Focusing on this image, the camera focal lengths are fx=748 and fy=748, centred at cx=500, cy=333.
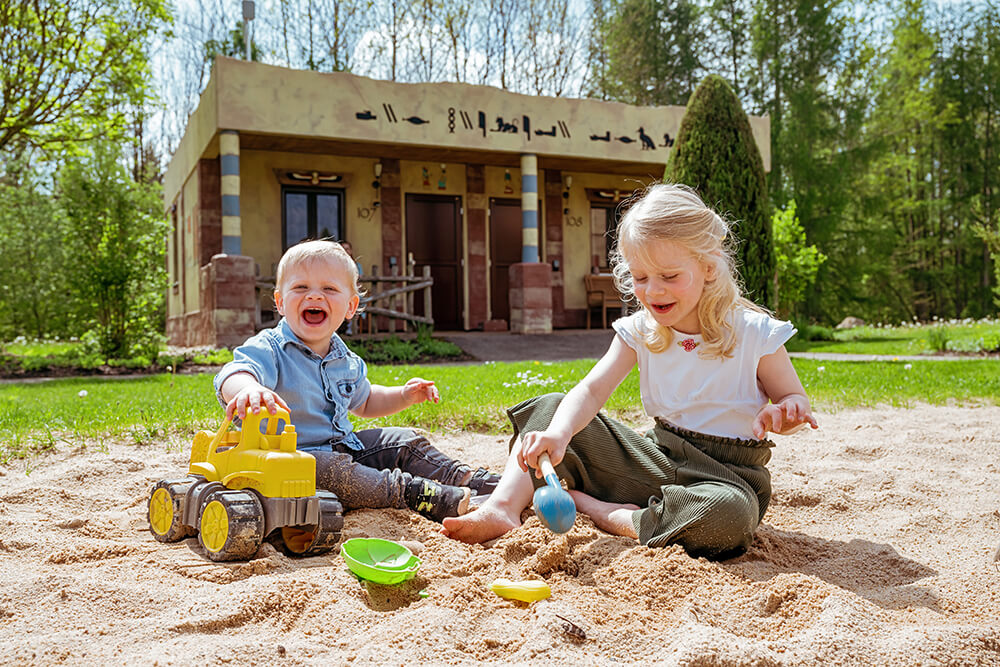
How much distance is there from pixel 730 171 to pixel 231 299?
6964 mm

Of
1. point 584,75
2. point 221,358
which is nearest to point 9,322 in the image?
point 221,358

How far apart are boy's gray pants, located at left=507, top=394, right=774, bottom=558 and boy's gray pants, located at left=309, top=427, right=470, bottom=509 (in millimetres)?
342

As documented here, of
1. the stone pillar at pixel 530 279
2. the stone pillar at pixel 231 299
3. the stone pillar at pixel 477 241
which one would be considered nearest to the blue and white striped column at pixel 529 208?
the stone pillar at pixel 530 279

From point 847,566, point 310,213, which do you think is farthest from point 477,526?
point 310,213

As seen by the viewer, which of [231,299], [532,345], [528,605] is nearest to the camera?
[528,605]

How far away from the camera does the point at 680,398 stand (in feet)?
7.59

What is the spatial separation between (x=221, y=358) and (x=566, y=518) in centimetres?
867

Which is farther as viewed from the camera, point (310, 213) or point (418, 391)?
point (310, 213)

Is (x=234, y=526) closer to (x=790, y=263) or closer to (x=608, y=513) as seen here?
(x=608, y=513)

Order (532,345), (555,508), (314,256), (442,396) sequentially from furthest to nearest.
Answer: (532,345)
(442,396)
(314,256)
(555,508)

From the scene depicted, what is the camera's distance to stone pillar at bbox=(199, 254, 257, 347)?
10.6 m

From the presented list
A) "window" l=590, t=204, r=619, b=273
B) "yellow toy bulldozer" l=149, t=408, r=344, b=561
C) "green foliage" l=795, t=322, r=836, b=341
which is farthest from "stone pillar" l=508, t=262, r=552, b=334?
"yellow toy bulldozer" l=149, t=408, r=344, b=561

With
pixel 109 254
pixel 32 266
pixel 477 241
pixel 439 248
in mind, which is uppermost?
pixel 32 266

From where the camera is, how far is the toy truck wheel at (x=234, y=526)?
1.91m
